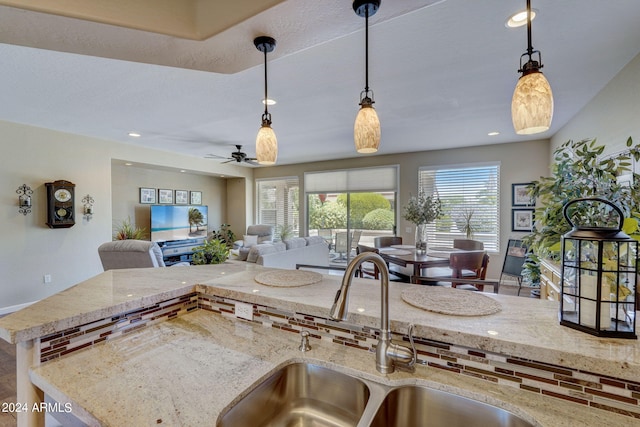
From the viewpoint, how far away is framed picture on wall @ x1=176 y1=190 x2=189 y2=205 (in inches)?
271

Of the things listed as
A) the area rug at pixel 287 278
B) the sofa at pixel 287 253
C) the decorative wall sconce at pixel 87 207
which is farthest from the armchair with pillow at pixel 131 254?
the area rug at pixel 287 278

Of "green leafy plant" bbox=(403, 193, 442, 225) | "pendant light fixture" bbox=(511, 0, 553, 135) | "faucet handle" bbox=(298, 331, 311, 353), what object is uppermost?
"pendant light fixture" bbox=(511, 0, 553, 135)

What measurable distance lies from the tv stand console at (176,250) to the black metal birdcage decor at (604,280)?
20.7 ft

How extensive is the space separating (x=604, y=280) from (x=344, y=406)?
0.94 metres

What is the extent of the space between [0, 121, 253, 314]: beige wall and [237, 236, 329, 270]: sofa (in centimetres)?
247

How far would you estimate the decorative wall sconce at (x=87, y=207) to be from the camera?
14.8 ft

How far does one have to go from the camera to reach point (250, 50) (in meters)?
1.58

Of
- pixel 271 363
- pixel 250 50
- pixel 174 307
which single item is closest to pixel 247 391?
pixel 271 363

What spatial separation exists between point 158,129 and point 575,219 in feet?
16.0

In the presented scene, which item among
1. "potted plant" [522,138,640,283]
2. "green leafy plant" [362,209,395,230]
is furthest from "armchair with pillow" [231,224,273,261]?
"potted plant" [522,138,640,283]

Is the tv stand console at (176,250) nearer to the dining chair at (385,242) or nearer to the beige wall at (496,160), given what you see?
the dining chair at (385,242)

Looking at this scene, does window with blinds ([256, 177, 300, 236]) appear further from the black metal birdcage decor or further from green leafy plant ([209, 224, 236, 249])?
the black metal birdcage decor

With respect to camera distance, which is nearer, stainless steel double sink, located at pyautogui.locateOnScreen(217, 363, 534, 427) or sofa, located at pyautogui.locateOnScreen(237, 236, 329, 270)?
stainless steel double sink, located at pyautogui.locateOnScreen(217, 363, 534, 427)

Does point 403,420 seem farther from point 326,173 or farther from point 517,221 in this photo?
point 326,173
